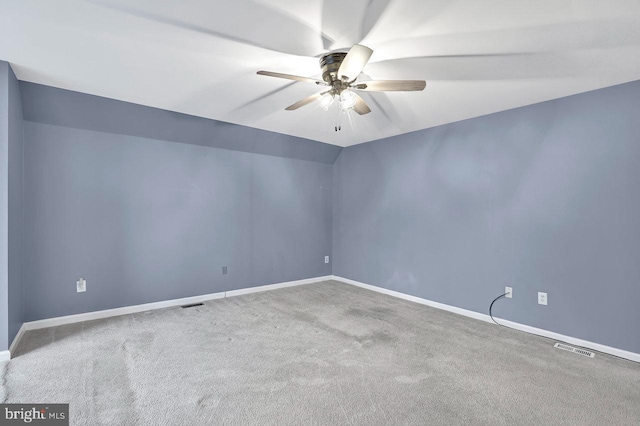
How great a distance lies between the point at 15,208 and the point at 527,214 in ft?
15.7

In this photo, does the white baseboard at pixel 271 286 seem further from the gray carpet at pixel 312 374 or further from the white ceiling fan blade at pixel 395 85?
the white ceiling fan blade at pixel 395 85

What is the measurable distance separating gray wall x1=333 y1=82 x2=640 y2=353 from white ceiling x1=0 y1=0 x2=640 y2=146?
37 centimetres

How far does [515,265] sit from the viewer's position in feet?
11.0

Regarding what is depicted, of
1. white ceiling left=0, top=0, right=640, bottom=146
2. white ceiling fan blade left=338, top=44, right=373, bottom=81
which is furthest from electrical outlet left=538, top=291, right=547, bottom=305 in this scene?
white ceiling fan blade left=338, top=44, right=373, bottom=81

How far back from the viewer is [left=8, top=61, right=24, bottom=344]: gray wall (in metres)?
2.60

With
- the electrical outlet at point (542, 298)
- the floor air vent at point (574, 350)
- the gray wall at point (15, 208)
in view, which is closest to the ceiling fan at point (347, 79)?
the gray wall at point (15, 208)

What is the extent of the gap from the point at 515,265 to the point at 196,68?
3.58 metres

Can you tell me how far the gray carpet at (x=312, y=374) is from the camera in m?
1.89

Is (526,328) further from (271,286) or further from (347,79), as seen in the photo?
(271,286)

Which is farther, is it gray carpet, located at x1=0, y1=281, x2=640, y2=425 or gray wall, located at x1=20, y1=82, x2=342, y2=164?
gray wall, located at x1=20, y1=82, x2=342, y2=164

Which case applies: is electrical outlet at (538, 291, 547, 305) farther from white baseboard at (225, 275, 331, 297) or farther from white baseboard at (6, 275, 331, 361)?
white baseboard at (6, 275, 331, 361)

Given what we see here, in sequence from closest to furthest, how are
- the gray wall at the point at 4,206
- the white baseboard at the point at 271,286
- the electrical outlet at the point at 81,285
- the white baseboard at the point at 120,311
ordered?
the gray wall at the point at 4,206
the white baseboard at the point at 120,311
the electrical outlet at the point at 81,285
the white baseboard at the point at 271,286

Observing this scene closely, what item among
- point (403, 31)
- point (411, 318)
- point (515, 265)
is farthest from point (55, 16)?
point (515, 265)

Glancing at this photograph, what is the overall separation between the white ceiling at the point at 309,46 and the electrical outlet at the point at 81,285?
196 cm
